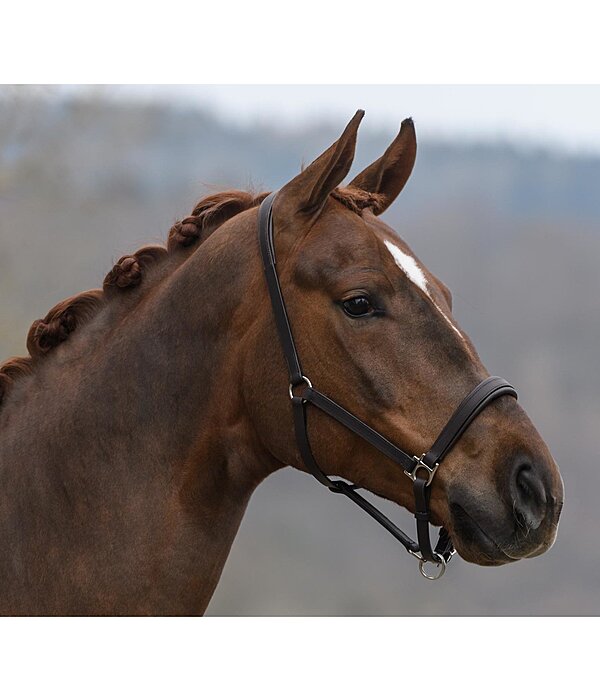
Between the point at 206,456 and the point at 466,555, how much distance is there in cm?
85

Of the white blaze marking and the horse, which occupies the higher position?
the white blaze marking

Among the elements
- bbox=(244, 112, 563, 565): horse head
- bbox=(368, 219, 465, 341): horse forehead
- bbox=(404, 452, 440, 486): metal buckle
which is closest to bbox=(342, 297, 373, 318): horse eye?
bbox=(244, 112, 563, 565): horse head

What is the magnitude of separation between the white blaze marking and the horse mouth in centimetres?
51

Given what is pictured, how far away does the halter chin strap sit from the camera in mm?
2092

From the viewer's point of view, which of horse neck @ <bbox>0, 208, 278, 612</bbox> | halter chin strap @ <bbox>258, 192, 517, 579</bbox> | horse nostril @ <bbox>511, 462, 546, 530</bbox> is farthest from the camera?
horse neck @ <bbox>0, 208, 278, 612</bbox>

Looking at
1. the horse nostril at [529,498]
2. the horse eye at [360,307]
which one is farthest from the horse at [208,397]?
the horse nostril at [529,498]

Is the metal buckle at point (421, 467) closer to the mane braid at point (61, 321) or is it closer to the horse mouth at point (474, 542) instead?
the horse mouth at point (474, 542)

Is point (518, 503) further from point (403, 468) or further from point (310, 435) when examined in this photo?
point (310, 435)

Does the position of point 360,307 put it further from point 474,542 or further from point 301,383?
point 474,542

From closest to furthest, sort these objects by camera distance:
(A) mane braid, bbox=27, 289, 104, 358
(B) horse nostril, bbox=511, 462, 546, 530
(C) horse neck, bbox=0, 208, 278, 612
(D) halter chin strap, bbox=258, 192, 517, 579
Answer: (B) horse nostril, bbox=511, 462, 546, 530, (D) halter chin strap, bbox=258, 192, 517, 579, (C) horse neck, bbox=0, 208, 278, 612, (A) mane braid, bbox=27, 289, 104, 358

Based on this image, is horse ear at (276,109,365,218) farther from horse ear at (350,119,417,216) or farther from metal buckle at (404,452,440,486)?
metal buckle at (404,452,440,486)

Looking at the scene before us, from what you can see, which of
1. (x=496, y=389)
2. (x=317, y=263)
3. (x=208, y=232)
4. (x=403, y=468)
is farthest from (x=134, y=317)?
(x=496, y=389)

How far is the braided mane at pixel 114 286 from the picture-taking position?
260 cm

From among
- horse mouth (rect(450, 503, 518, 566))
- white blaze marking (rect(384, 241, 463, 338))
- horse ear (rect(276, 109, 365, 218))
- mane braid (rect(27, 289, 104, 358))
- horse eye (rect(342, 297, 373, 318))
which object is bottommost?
horse mouth (rect(450, 503, 518, 566))
